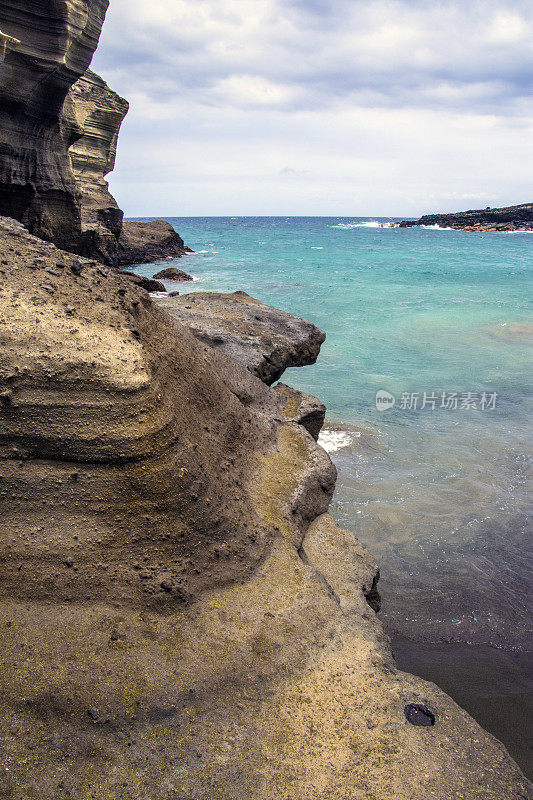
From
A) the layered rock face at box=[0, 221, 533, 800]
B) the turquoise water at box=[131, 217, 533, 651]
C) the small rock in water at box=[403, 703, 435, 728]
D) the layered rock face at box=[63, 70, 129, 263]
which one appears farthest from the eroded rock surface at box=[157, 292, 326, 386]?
the layered rock face at box=[63, 70, 129, 263]

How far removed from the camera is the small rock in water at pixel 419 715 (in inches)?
95.5

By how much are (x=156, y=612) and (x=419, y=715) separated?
1.32 metres

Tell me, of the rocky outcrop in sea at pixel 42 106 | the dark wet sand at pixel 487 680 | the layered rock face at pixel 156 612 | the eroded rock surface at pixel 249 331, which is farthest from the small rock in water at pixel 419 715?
the rocky outcrop in sea at pixel 42 106

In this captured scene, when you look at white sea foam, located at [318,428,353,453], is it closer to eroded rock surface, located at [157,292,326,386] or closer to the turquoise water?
the turquoise water

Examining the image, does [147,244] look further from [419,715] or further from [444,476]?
[419,715]

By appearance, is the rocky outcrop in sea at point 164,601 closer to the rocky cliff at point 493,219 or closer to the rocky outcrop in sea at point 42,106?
the rocky outcrop in sea at point 42,106

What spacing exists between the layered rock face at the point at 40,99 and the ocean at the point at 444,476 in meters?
6.34

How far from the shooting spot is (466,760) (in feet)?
7.52

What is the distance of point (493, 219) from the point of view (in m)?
79.0

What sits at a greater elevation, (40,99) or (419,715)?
(40,99)

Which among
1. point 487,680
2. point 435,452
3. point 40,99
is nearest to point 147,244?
point 40,99

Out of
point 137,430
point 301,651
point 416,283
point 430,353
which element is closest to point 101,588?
point 137,430

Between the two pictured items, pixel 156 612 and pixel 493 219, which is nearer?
pixel 156 612

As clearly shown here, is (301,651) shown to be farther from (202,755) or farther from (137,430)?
(137,430)
